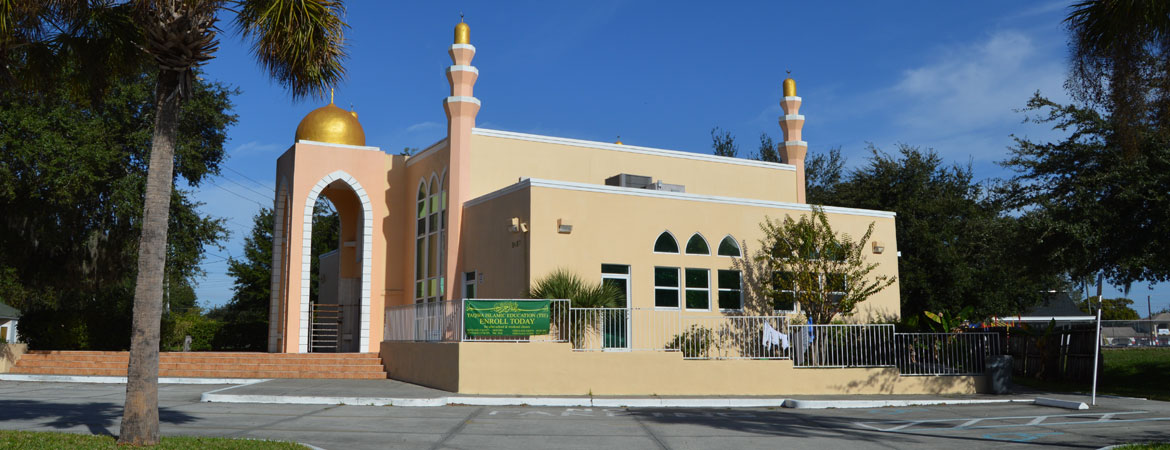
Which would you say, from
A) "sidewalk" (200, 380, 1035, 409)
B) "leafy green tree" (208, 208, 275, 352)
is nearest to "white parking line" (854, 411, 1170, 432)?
"sidewalk" (200, 380, 1035, 409)

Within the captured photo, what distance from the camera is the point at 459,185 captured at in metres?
22.5

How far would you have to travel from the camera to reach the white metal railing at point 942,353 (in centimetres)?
1888

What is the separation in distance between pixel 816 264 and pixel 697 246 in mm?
2916

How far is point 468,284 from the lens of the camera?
72.8 feet

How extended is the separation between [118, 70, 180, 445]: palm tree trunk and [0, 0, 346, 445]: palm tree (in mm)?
11

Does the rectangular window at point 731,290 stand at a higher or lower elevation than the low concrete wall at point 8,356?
higher

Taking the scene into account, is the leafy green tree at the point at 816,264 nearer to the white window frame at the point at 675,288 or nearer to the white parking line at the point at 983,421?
the white window frame at the point at 675,288

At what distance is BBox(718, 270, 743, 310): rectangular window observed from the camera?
837 inches

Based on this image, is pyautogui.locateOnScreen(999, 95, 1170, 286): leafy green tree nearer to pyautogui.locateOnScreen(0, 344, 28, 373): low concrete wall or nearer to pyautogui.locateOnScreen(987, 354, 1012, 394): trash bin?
pyautogui.locateOnScreen(987, 354, 1012, 394): trash bin

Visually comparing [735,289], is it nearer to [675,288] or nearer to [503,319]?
[675,288]

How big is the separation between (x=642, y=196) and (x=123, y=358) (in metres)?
14.2

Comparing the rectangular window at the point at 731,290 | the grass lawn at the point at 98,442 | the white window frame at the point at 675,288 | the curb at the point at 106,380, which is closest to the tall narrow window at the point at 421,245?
the curb at the point at 106,380

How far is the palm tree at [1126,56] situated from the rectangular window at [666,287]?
1068 cm

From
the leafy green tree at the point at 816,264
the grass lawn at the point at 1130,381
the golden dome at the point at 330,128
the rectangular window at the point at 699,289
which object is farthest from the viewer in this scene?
the golden dome at the point at 330,128
